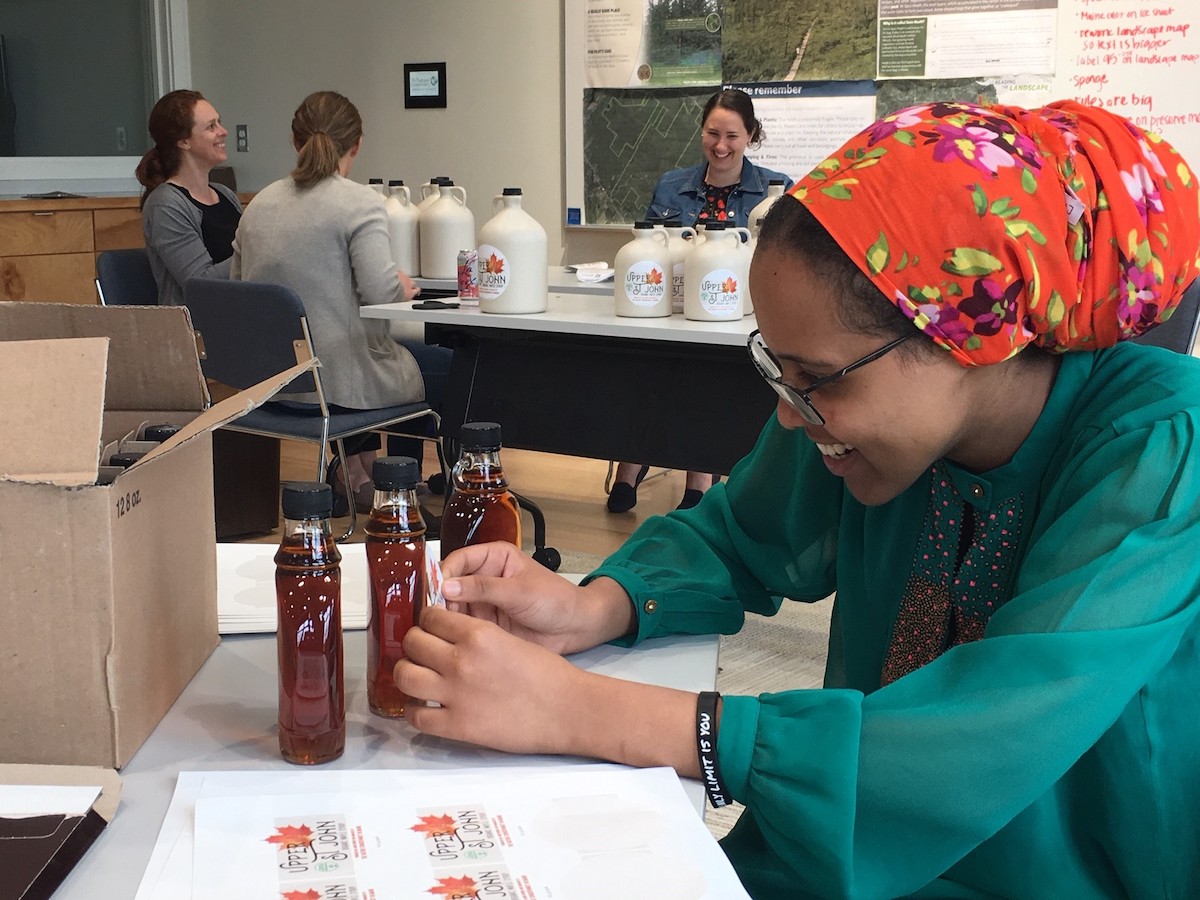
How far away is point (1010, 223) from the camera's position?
2.64ft

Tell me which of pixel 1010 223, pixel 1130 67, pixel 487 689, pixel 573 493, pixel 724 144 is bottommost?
pixel 573 493

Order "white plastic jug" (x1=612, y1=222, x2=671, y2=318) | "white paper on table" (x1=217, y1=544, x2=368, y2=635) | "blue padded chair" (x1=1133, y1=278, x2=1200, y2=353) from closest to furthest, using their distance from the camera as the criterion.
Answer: "white paper on table" (x1=217, y1=544, x2=368, y2=635) < "blue padded chair" (x1=1133, y1=278, x2=1200, y2=353) < "white plastic jug" (x1=612, y1=222, x2=671, y2=318)

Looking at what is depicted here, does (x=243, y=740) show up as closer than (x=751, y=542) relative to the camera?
Yes

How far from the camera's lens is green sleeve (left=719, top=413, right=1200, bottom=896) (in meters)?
0.78

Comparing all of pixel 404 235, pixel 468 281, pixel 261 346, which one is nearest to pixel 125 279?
pixel 404 235

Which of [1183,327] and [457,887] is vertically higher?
[1183,327]

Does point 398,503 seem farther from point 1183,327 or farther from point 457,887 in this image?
point 1183,327

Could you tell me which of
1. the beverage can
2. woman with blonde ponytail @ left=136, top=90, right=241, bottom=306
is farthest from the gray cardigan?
the beverage can

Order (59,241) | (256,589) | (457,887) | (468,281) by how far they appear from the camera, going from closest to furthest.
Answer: (457,887), (256,589), (468,281), (59,241)

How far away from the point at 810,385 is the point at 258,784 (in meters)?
0.47

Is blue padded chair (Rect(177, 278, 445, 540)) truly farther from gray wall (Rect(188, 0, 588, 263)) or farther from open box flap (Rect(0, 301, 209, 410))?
gray wall (Rect(188, 0, 588, 263))

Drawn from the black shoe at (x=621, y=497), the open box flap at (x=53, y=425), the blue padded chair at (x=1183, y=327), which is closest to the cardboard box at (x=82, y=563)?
the open box flap at (x=53, y=425)

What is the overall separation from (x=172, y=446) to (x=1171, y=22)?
15.1ft

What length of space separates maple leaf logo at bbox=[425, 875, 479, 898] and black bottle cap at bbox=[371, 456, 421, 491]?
0.27 metres
